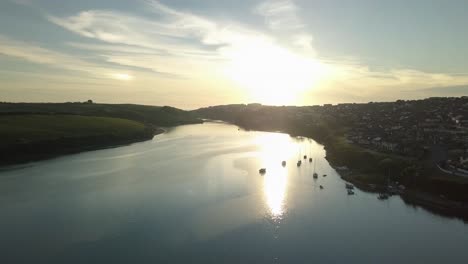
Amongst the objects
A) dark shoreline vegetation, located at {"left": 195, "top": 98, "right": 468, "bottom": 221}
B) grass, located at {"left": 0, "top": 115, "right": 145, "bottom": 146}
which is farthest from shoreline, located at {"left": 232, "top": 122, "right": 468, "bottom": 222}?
grass, located at {"left": 0, "top": 115, "right": 145, "bottom": 146}

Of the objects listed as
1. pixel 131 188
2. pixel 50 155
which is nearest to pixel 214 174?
pixel 131 188

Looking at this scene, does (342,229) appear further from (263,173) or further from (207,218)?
(263,173)

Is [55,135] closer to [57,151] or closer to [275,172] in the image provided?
[57,151]

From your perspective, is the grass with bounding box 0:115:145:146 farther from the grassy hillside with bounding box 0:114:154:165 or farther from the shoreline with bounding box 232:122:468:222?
the shoreline with bounding box 232:122:468:222

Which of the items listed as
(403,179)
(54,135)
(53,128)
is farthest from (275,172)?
(53,128)

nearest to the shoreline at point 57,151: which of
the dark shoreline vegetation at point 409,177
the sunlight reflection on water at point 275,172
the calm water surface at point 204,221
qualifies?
the calm water surface at point 204,221

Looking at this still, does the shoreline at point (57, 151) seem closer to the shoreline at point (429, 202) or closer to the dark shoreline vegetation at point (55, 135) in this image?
the dark shoreline vegetation at point (55, 135)
